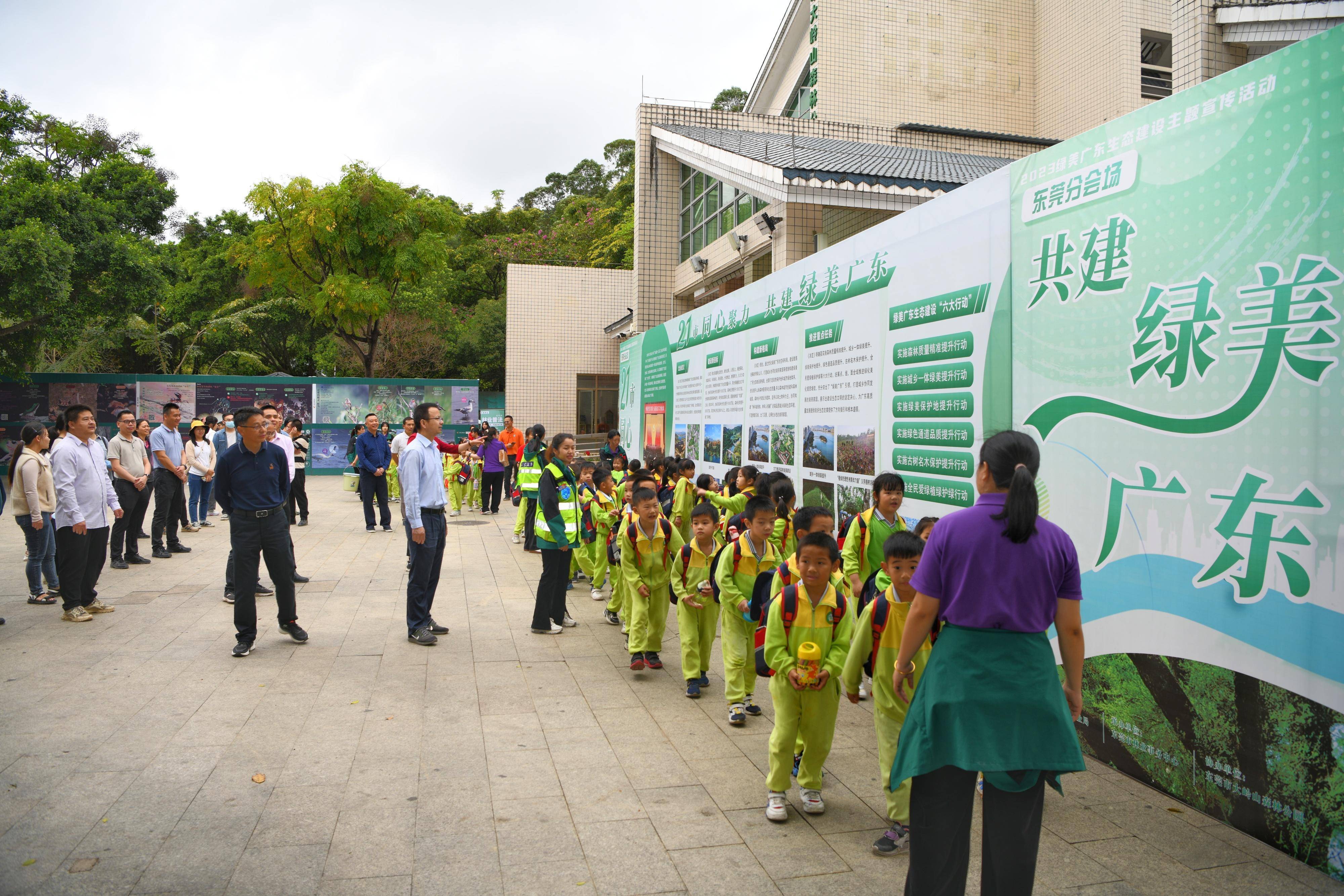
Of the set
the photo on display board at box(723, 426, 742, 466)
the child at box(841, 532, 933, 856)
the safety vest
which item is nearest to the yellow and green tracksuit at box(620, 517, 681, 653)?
the child at box(841, 532, 933, 856)

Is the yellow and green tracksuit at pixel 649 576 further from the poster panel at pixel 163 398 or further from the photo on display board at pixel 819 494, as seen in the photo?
the poster panel at pixel 163 398

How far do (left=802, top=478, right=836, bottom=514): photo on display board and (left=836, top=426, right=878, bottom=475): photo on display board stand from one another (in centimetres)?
30

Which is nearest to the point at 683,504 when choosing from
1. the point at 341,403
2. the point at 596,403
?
the point at 596,403

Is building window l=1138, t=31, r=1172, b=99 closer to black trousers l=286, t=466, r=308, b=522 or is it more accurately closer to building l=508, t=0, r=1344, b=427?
building l=508, t=0, r=1344, b=427

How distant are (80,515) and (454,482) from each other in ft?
33.0

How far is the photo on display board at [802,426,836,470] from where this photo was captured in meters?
7.47

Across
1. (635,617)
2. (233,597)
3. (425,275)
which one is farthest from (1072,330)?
(425,275)

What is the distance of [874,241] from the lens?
23.0 ft

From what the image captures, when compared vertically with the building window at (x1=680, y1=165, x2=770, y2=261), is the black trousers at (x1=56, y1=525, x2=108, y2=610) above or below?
below

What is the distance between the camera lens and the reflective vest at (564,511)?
689cm

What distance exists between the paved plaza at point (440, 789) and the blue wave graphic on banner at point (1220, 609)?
85 cm

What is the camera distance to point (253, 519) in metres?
6.54

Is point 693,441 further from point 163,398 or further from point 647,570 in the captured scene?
point 163,398

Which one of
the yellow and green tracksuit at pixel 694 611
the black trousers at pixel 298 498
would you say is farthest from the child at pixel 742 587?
the black trousers at pixel 298 498
